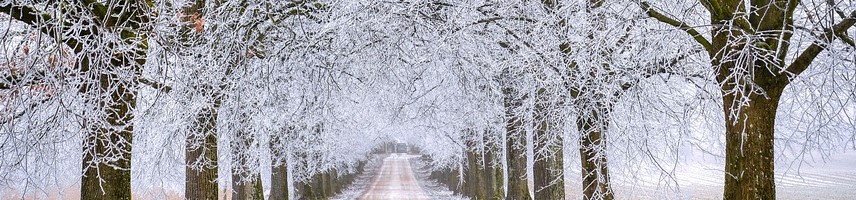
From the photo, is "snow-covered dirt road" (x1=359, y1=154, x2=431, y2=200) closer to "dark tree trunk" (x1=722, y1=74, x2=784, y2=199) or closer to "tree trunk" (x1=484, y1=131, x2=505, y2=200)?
"tree trunk" (x1=484, y1=131, x2=505, y2=200)

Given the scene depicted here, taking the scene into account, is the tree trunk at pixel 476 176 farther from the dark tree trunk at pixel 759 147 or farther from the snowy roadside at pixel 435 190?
the dark tree trunk at pixel 759 147

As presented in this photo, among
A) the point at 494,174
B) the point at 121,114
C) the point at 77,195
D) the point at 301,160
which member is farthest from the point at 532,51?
the point at 77,195

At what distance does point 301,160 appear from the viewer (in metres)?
24.7

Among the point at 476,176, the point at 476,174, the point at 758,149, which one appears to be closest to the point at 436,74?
the point at 758,149

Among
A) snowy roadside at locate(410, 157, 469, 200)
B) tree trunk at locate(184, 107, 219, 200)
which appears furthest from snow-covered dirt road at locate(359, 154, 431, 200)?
tree trunk at locate(184, 107, 219, 200)

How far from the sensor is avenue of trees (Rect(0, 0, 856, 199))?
7074mm

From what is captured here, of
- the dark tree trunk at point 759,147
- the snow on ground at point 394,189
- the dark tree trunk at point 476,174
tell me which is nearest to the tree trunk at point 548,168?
the dark tree trunk at point 759,147

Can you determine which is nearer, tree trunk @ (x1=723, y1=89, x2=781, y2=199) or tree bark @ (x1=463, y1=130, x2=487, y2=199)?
tree trunk @ (x1=723, y1=89, x2=781, y2=199)

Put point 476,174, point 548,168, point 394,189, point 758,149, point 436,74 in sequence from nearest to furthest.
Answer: point 758,149 → point 548,168 → point 436,74 → point 476,174 → point 394,189

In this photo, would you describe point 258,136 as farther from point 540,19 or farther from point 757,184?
point 757,184

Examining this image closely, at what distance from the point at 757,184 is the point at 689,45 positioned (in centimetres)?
266

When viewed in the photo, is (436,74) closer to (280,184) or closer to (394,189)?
(280,184)

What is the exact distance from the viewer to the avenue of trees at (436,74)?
7.07m

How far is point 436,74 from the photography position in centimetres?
1420
